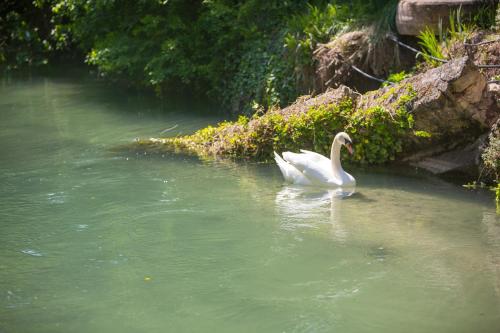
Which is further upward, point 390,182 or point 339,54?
point 339,54

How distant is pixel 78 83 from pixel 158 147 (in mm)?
8037

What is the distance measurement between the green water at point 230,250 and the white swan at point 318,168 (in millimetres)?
195

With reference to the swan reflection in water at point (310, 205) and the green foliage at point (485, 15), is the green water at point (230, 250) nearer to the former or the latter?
the swan reflection in water at point (310, 205)

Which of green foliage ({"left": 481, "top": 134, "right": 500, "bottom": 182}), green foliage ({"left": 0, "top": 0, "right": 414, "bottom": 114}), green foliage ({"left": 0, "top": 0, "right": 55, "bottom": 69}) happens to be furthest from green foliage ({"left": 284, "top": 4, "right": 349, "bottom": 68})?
green foliage ({"left": 0, "top": 0, "right": 55, "bottom": 69})

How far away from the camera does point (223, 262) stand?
785 cm

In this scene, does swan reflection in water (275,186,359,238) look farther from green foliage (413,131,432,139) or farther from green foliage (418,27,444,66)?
green foliage (418,27,444,66)

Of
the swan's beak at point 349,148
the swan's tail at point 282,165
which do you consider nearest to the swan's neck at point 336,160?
the swan's beak at point 349,148

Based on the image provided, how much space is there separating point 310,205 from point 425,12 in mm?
4442

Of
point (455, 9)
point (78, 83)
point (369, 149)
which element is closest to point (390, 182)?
point (369, 149)

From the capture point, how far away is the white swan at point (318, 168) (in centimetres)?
1045

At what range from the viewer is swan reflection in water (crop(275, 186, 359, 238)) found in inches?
357

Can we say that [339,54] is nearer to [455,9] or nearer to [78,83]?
[455,9]

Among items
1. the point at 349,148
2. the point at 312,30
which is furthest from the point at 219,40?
the point at 349,148

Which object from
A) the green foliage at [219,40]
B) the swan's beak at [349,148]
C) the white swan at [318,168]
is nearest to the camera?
the white swan at [318,168]
